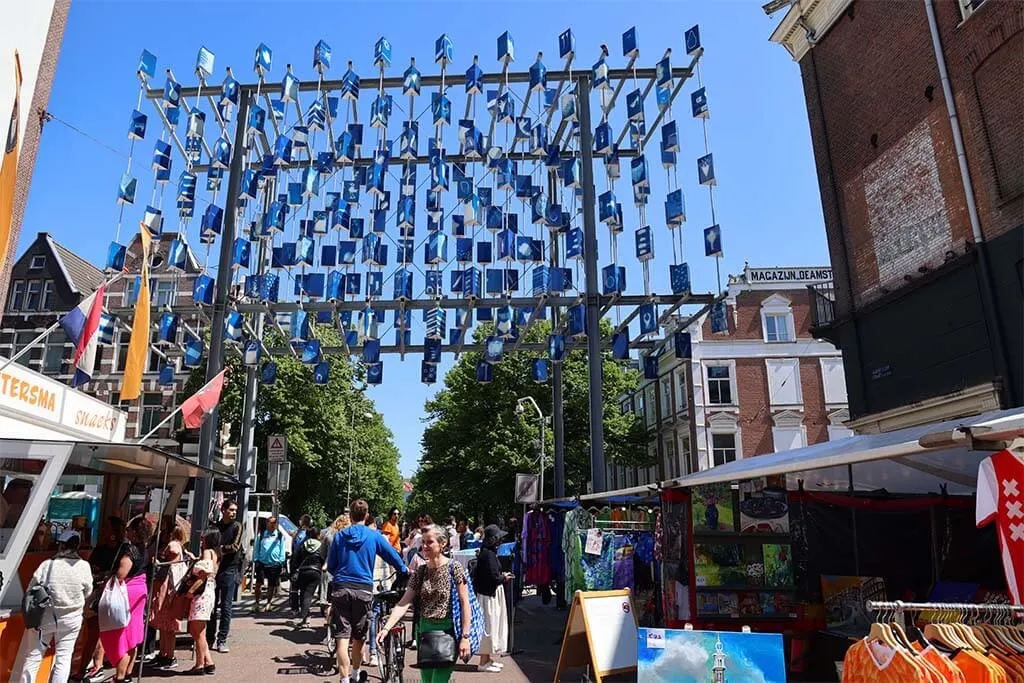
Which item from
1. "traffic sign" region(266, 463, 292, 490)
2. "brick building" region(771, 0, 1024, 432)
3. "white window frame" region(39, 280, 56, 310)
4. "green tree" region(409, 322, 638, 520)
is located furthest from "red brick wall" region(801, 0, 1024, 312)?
"white window frame" region(39, 280, 56, 310)

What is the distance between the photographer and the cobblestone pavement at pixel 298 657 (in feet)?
30.3

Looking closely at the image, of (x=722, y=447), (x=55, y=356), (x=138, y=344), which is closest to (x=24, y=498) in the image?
(x=138, y=344)

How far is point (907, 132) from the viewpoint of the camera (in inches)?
619

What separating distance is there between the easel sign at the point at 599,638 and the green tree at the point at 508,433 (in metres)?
28.8

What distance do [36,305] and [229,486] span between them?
103 feet

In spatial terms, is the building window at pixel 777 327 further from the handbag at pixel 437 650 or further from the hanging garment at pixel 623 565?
the handbag at pixel 437 650

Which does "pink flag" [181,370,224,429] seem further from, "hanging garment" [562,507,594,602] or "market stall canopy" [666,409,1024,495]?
"market stall canopy" [666,409,1024,495]

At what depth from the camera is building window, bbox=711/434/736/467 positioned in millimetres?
38656

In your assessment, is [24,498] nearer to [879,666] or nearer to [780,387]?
[879,666]

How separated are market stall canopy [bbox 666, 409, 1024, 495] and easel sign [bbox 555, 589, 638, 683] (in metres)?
1.82

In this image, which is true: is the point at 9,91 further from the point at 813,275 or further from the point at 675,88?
the point at 813,275

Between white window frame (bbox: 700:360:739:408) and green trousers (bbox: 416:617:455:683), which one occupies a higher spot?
white window frame (bbox: 700:360:739:408)

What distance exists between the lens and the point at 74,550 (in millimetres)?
7105

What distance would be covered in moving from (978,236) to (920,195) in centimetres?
224
